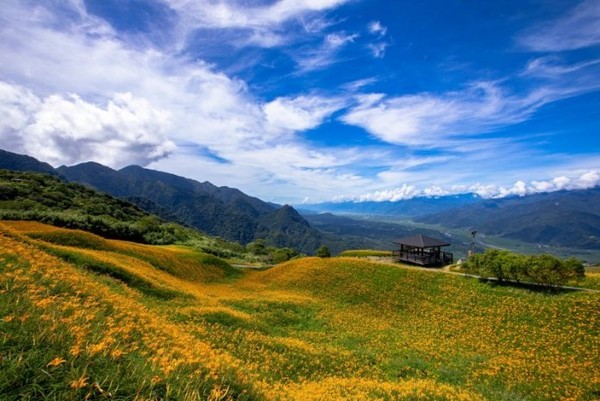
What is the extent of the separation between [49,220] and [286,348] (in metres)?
46.3

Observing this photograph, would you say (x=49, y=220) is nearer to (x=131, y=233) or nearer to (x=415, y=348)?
(x=131, y=233)

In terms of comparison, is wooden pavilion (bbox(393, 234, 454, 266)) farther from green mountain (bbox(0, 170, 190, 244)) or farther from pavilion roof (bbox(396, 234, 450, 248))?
green mountain (bbox(0, 170, 190, 244))

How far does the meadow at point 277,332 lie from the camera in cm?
470

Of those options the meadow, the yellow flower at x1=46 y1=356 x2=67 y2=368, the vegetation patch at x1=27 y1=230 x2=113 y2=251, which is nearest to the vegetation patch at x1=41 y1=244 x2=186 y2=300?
the meadow

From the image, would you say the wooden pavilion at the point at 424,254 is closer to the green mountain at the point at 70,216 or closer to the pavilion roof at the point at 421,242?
the pavilion roof at the point at 421,242

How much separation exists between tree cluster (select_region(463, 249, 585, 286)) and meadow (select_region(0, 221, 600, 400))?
4.98 ft

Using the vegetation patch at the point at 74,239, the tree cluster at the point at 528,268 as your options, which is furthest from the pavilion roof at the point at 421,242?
the vegetation patch at the point at 74,239

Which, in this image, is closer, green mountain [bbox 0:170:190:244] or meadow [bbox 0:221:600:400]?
meadow [bbox 0:221:600:400]

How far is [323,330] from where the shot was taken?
70.2ft

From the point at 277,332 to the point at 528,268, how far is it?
2426cm

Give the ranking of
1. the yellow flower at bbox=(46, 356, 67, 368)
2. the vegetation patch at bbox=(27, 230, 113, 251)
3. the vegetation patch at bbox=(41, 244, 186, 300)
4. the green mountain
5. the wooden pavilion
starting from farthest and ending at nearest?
1. the wooden pavilion
2. the green mountain
3. the vegetation patch at bbox=(27, 230, 113, 251)
4. the vegetation patch at bbox=(41, 244, 186, 300)
5. the yellow flower at bbox=(46, 356, 67, 368)

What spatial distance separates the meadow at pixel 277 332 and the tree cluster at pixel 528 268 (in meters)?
1.52

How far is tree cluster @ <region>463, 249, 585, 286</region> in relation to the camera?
27.1 m

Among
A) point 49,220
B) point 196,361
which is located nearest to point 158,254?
point 49,220
